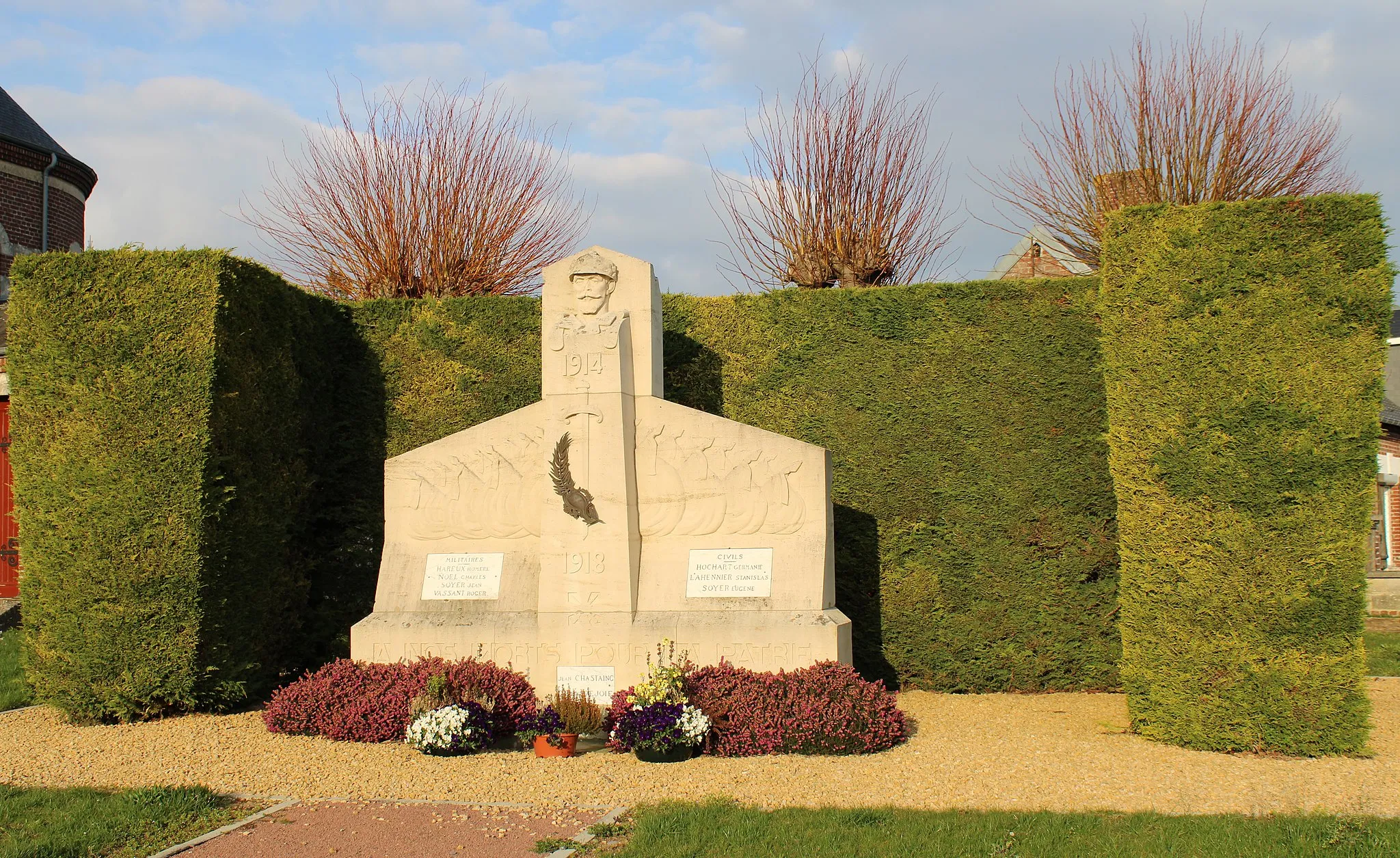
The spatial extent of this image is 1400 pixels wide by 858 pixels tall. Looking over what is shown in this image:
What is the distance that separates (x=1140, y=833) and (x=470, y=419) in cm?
768

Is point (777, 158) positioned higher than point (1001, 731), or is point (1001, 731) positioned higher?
point (777, 158)

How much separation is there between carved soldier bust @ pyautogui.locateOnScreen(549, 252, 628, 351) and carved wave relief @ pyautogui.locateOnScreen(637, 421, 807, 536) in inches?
36.9

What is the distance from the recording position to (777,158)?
13.0 meters

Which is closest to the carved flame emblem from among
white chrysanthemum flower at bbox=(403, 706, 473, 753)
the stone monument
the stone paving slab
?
the stone monument

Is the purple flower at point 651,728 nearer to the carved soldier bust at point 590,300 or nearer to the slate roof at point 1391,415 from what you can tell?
the carved soldier bust at point 590,300

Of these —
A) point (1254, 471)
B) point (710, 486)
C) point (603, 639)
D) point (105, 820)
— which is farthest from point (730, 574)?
point (105, 820)

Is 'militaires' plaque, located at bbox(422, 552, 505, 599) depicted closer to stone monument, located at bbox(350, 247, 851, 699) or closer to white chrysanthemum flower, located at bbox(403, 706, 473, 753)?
stone monument, located at bbox(350, 247, 851, 699)

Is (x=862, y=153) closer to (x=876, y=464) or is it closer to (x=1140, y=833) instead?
(x=876, y=464)

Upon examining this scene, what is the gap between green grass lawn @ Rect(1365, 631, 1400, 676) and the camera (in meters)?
11.9

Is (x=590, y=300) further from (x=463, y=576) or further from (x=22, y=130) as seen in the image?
(x=22, y=130)

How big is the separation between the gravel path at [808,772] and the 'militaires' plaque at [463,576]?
1.60 m

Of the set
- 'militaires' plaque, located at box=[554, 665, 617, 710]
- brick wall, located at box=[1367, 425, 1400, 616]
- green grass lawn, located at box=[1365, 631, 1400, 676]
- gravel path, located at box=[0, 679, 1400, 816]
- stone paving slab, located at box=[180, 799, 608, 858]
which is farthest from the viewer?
brick wall, located at box=[1367, 425, 1400, 616]

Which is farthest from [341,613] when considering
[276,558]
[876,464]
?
[876,464]

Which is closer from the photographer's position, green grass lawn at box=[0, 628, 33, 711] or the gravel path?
the gravel path
